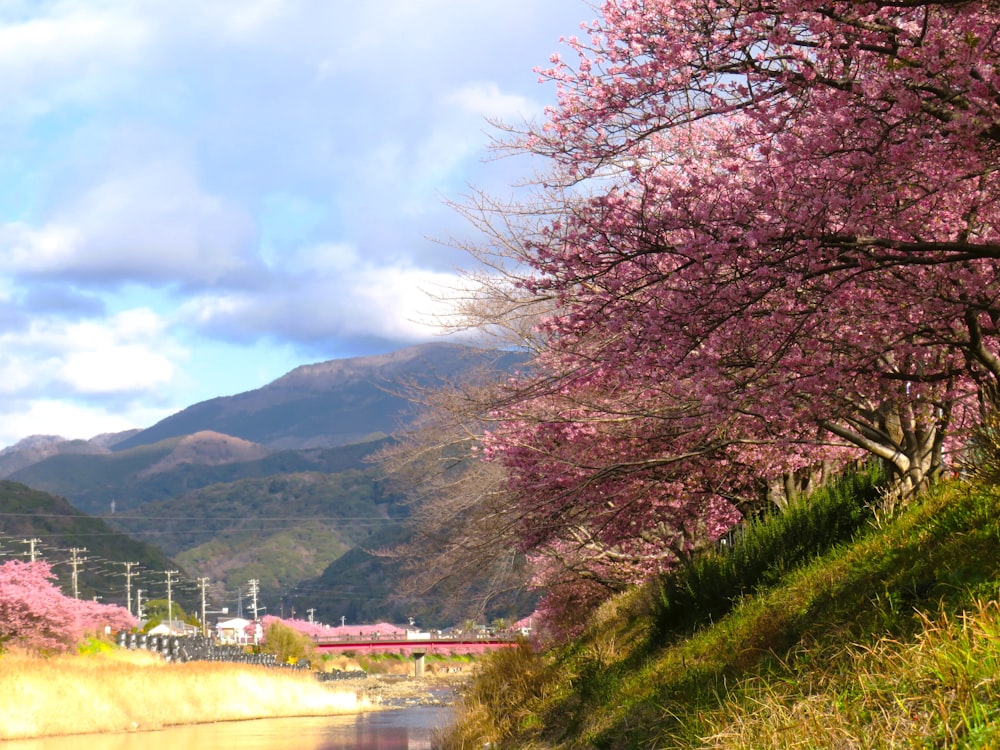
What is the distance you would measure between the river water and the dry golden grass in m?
0.67

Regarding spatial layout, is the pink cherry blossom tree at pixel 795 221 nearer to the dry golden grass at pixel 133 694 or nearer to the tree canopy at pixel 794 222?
the tree canopy at pixel 794 222

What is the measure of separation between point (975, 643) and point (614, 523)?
11.6 meters

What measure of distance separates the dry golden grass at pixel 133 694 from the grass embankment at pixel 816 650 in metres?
19.6

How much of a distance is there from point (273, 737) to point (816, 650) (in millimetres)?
31228

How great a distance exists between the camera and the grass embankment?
6.76 metres

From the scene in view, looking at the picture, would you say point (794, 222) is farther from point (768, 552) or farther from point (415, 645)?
point (415, 645)

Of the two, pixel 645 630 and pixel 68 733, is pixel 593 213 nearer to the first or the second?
pixel 645 630

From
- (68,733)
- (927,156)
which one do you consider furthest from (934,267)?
(68,733)

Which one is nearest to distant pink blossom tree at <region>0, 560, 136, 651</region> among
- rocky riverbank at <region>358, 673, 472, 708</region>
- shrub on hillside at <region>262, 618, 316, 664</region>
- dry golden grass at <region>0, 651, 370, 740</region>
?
dry golden grass at <region>0, 651, 370, 740</region>

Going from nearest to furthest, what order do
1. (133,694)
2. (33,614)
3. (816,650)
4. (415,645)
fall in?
(816,650) < (133,694) < (33,614) < (415,645)

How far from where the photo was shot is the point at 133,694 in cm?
3750

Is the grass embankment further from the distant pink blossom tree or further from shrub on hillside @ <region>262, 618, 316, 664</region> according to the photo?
shrub on hillside @ <region>262, 618, 316, 664</region>

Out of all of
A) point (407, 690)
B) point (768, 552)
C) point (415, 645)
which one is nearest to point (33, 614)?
point (768, 552)

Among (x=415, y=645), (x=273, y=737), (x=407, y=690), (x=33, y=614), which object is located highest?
(x=33, y=614)
